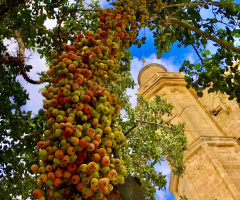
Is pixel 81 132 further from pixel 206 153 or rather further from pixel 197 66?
pixel 206 153

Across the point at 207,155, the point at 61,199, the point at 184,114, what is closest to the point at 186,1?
the point at 61,199

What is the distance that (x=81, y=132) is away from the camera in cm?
172

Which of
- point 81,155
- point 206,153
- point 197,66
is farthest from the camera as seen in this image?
point 206,153

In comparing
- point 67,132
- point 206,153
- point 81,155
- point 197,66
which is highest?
point 197,66

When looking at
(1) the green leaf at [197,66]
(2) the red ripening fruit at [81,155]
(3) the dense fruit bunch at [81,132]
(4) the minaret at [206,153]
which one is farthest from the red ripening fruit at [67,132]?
(4) the minaret at [206,153]

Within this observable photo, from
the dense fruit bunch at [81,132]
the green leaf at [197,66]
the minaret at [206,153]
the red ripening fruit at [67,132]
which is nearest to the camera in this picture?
the dense fruit bunch at [81,132]

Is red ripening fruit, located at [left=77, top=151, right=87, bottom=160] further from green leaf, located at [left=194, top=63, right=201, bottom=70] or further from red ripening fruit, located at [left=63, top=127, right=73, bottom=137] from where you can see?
green leaf, located at [left=194, top=63, right=201, bottom=70]

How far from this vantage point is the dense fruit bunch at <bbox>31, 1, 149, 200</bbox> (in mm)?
1533

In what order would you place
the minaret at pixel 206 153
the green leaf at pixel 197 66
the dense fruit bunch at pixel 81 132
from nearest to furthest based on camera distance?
Answer: the dense fruit bunch at pixel 81 132, the green leaf at pixel 197 66, the minaret at pixel 206 153

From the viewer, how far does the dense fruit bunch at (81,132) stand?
1.53 m

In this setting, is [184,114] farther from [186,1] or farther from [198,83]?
[186,1]

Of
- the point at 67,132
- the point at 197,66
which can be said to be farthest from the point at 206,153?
the point at 67,132

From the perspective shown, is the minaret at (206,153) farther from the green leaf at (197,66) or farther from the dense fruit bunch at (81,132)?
the dense fruit bunch at (81,132)

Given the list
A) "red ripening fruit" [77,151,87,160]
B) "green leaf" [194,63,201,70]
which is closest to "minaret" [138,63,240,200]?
"green leaf" [194,63,201,70]
